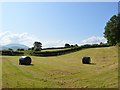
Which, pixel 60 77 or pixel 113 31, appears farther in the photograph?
pixel 113 31

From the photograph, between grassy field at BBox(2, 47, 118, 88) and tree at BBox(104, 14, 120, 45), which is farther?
tree at BBox(104, 14, 120, 45)

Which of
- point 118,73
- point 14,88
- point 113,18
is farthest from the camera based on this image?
point 113,18

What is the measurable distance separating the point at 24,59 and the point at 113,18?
65.6m

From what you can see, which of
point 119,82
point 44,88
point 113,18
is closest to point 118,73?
point 119,82

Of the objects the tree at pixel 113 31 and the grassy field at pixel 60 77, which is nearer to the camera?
the grassy field at pixel 60 77

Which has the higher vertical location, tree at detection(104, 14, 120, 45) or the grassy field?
tree at detection(104, 14, 120, 45)

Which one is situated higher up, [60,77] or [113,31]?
[113,31]

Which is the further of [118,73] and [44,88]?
[118,73]

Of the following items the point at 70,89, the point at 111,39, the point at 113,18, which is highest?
the point at 113,18

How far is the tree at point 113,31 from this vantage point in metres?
106

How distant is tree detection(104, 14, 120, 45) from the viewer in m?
106

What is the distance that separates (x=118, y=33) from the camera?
106m

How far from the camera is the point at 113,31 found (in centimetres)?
10719

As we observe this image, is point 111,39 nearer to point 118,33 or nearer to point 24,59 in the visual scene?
point 118,33
